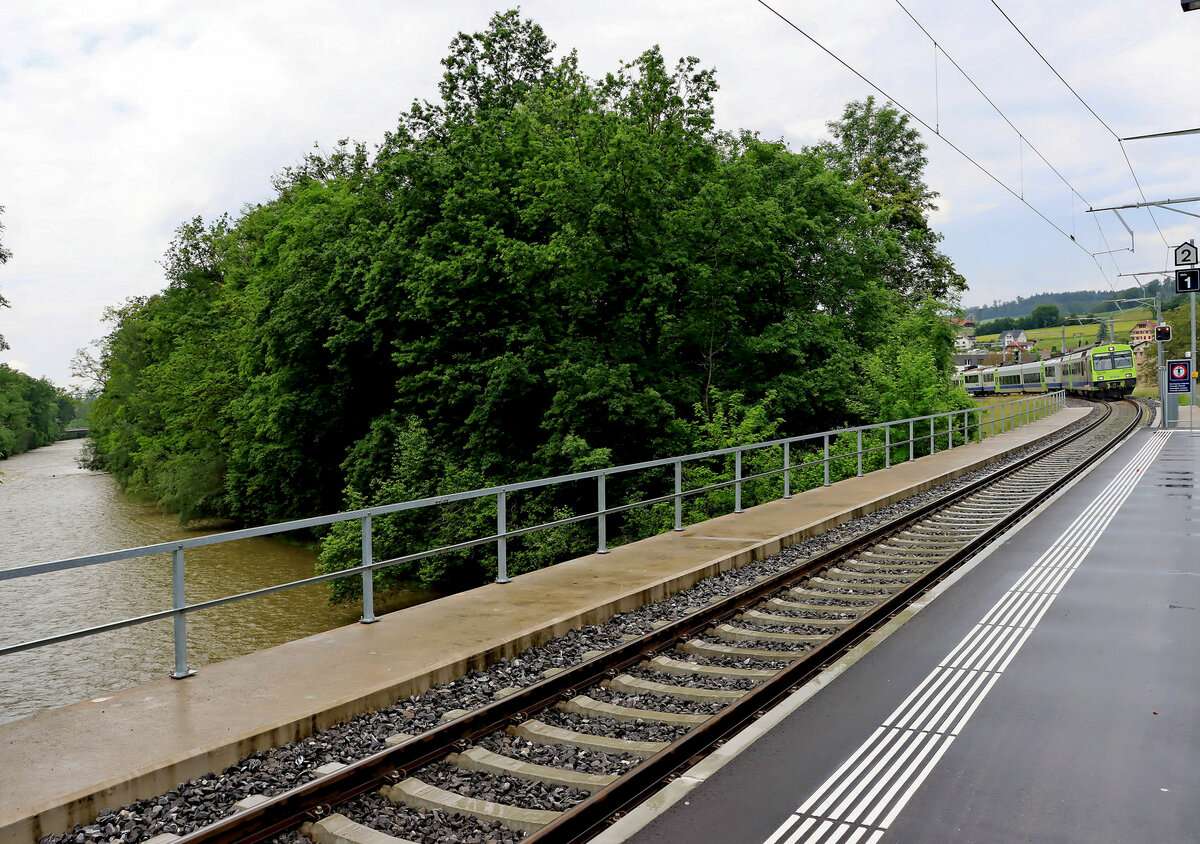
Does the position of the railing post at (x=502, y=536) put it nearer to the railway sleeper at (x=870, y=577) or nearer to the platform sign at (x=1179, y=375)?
the railway sleeper at (x=870, y=577)

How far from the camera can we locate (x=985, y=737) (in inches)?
228

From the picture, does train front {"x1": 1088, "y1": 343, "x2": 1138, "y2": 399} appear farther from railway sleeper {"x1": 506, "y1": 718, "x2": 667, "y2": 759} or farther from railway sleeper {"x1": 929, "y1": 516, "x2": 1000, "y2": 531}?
railway sleeper {"x1": 506, "y1": 718, "x2": 667, "y2": 759}

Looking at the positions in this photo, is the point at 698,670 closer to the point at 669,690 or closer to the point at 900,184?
the point at 669,690

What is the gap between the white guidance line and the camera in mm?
4664

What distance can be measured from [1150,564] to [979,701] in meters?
6.38

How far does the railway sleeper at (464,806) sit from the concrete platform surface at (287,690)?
983 mm

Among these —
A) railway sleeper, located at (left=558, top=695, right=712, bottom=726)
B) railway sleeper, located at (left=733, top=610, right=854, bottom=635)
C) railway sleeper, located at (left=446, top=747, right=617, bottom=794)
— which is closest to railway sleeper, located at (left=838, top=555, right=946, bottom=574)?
railway sleeper, located at (left=733, top=610, right=854, bottom=635)

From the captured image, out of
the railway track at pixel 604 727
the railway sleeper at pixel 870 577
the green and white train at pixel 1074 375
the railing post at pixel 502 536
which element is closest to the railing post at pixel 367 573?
the railing post at pixel 502 536

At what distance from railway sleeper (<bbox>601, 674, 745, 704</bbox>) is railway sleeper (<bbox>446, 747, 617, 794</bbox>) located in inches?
57.9

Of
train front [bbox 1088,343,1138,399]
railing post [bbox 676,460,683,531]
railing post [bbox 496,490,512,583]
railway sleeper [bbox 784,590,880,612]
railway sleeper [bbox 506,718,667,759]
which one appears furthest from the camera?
train front [bbox 1088,343,1138,399]

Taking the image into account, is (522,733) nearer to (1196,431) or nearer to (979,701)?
(979,701)

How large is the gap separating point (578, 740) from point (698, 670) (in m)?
1.69

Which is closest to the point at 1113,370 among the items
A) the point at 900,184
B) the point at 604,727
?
the point at 900,184

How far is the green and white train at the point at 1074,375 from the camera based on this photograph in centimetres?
6506
